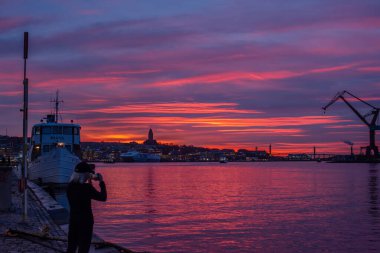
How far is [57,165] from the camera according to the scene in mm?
43062

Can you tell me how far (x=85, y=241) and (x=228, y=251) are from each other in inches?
383

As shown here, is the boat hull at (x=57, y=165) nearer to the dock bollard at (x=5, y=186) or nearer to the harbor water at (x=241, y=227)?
the harbor water at (x=241, y=227)

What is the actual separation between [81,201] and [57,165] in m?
35.9

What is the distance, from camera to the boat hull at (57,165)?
141ft

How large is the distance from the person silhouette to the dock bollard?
9529 millimetres

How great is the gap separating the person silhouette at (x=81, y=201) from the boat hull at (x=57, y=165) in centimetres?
3557

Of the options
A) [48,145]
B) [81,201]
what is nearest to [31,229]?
[81,201]

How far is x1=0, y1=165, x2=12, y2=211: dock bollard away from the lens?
17.1m

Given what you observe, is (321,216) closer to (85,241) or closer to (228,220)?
(228,220)

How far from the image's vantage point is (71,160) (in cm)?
4378

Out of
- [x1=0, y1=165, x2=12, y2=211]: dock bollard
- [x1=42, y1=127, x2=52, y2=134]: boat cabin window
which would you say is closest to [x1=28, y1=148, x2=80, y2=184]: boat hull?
[x1=42, y1=127, x2=52, y2=134]: boat cabin window

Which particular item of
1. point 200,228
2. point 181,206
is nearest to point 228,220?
point 200,228

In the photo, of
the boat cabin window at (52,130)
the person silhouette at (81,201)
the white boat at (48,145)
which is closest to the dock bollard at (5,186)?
the person silhouette at (81,201)

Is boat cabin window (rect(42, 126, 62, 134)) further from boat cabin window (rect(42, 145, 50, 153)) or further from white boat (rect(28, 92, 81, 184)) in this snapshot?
boat cabin window (rect(42, 145, 50, 153))
